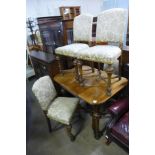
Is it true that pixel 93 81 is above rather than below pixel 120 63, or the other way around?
below

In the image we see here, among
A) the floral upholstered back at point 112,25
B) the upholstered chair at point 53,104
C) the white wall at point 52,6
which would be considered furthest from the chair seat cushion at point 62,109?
the white wall at point 52,6

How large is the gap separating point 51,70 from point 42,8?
2.53m

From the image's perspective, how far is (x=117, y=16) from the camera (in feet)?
5.00

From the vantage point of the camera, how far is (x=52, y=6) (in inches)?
162

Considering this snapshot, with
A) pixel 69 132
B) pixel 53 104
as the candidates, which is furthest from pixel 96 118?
pixel 53 104

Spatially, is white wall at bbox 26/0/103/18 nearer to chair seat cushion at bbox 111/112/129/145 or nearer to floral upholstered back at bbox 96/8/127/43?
floral upholstered back at bbox 96/8/127/43

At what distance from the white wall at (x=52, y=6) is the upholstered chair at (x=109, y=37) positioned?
8.84 feet

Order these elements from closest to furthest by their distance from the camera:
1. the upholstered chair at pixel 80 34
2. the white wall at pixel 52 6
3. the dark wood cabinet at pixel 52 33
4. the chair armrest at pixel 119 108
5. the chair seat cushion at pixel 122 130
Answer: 1. the chair seat cushion at pixel 122 130
2. the chair armrest at pixel 119 108
3. the upholstered chair at pixel 80 34
4. the dark wood cabinet at pixel 52 33
5. the white wall at pixel 52 6

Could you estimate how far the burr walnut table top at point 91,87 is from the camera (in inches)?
62.1

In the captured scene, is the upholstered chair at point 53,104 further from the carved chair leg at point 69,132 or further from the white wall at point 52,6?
the white wall at point 52,6

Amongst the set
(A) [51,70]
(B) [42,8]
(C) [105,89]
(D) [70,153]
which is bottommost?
(D) [70,153]
